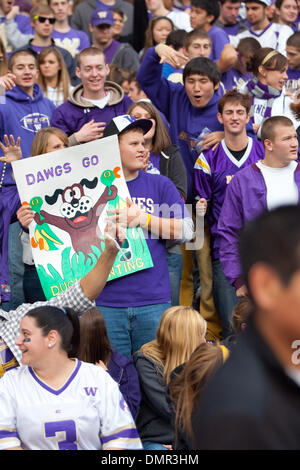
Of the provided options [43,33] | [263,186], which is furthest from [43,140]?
[43,33]

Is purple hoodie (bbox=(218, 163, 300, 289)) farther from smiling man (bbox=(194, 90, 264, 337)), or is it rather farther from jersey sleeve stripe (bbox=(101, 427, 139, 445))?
jersey sleeve stripe (bbox=(101, 427, 139, 445))

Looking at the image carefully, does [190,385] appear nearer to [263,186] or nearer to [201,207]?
[263,186]

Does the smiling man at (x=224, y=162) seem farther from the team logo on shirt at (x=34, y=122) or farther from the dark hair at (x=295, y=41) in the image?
the dark hair at (x=295, y=41)

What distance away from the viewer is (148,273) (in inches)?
194

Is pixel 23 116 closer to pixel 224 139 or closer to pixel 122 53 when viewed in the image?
pixel 224 139

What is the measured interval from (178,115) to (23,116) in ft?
4.02

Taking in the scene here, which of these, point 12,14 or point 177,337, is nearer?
point 177,337

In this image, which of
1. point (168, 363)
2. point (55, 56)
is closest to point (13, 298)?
point (168, 363)

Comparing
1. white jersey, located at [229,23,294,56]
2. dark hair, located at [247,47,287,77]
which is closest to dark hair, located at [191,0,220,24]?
white jersey, located at [229,23,294,56]

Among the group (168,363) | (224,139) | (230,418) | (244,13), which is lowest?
(168,363)

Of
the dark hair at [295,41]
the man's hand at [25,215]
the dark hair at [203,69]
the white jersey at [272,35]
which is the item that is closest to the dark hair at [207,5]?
the white jersey at [272,35]

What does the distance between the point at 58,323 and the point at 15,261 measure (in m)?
1.99

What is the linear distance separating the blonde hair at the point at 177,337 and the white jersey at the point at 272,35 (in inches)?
192

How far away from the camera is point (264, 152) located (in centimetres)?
589
